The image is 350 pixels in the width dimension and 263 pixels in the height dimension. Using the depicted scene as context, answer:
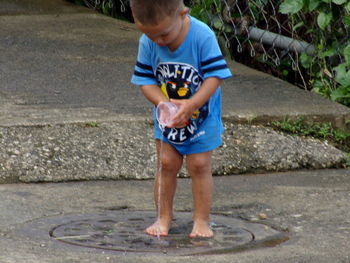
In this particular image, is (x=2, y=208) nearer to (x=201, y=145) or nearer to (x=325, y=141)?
(x=201, y=145)

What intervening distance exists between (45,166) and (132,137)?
50 centimetres

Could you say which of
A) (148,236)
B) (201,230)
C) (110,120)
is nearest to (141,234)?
(148,236)

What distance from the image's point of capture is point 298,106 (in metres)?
5.02

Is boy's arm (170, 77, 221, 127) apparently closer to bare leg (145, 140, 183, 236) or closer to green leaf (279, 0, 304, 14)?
bare leg (145, 140, 183, 236)

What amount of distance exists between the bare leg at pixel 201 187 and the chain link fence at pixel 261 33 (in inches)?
98.5

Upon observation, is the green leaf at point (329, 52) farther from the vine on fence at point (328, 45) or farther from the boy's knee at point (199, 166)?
the boy's knee at point (199, 166)

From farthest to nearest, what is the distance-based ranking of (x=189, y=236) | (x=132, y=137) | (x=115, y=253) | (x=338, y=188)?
(x=132, y=137) → (x=338, y=188) → (x=189, y=236) → (x=115, y=253)

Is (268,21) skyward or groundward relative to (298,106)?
skyward

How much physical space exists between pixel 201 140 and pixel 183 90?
0.22 meters

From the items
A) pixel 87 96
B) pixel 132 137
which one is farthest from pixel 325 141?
pixel 87 96

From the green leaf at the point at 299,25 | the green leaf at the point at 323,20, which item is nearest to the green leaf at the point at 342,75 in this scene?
the green leaf at the point at 323,20

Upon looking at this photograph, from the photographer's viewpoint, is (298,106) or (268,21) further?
(268,21)

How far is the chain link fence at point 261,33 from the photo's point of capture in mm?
6047

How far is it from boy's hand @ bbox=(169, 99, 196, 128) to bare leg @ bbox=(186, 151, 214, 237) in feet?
0.76
